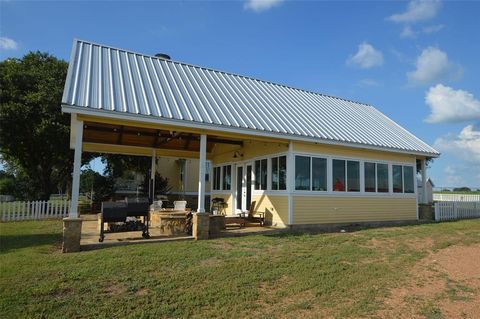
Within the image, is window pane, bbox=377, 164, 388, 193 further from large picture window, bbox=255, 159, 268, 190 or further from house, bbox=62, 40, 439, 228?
large picture window, bbox=255, 159, 268, 190

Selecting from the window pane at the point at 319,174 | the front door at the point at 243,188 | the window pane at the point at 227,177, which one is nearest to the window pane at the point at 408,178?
the window pane at the point at 319,174

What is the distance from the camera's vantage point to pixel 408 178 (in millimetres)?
15977

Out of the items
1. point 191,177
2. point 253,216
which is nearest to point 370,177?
point 253,216

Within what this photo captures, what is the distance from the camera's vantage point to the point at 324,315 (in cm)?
520

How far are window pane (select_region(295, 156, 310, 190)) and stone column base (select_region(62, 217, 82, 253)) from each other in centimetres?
723

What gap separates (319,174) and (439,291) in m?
7.05

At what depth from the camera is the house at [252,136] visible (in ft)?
33.5

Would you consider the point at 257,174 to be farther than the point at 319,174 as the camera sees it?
Yes

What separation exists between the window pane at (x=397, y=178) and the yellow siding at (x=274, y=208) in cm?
584

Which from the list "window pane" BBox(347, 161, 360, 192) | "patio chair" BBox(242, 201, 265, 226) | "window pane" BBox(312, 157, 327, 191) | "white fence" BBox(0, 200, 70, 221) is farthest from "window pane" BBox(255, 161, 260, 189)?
"white fence" BBox(0, 200, 70, 221)

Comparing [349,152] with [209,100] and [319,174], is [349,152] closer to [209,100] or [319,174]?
[319,174]

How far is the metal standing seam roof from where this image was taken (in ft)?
32.9

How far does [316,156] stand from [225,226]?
4.22m

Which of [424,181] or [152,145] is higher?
[152,145]
